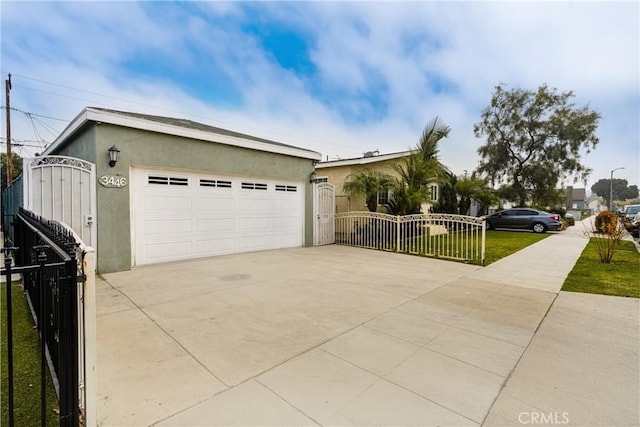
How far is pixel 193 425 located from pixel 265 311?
7.28ft

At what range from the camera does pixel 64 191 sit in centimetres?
598

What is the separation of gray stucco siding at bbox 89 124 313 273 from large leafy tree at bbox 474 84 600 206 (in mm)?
19672

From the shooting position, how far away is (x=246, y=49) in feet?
36.7

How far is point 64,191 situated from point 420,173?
11074 millimetres

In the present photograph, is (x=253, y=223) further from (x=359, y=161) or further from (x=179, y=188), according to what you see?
(x=359, y=161)

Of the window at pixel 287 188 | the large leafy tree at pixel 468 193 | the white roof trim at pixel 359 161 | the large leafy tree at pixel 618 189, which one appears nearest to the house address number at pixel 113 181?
the window at pixel 287 188

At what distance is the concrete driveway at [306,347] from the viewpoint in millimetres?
2186

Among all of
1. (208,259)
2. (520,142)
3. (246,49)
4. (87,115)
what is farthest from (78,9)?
(520,142)

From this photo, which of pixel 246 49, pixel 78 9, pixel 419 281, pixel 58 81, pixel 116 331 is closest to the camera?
pixel 116 331

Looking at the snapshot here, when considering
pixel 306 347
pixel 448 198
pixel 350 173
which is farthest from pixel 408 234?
pixel 448 198

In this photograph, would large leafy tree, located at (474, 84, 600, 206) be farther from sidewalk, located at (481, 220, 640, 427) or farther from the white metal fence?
sidewalk, located at (481, 220, 640, 427)

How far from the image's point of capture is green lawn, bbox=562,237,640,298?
5.57m

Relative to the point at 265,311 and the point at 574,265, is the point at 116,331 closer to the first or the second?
the point at 265,311

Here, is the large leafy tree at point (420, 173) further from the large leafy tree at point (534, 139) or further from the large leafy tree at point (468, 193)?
the large leafy tree at point (534, 139)
